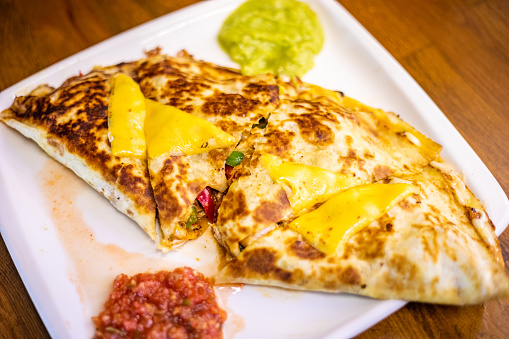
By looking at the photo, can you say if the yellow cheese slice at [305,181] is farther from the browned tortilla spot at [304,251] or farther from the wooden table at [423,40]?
the wooden table at [423,40]

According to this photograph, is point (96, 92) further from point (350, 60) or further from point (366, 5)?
point (366, 5)

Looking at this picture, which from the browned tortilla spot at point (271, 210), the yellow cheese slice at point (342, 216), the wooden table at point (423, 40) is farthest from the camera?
the wooden table at point (423, 40)

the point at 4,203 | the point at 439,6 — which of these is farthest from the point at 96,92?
the point at 439,6

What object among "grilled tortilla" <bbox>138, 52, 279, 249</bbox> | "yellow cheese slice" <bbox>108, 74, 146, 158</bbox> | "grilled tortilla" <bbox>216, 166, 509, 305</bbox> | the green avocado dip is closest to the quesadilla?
"grilled tortilla" <bbox>216, 166, 509, 305</bbox>

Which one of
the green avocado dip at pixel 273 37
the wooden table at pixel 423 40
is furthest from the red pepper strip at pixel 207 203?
the wooden table at pixel 423 40

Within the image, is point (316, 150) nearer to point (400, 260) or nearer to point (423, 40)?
point (400, 260)

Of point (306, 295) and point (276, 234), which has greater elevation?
point (276, 234)
